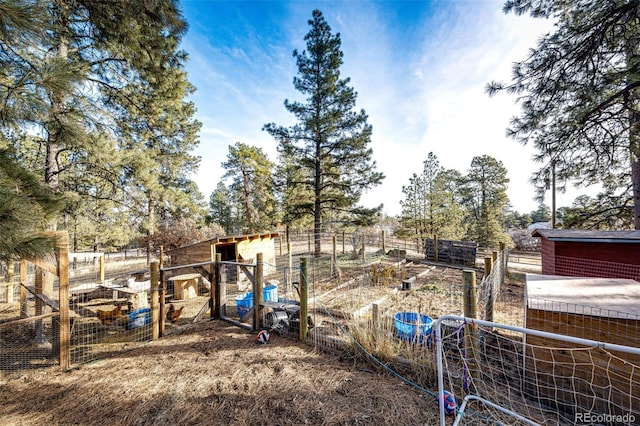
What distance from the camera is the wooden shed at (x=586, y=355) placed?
8.14ft

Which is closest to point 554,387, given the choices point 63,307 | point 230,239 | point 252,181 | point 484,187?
point 63,307

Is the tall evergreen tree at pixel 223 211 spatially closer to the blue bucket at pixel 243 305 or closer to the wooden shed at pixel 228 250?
the wooden shed at pixel 228 250

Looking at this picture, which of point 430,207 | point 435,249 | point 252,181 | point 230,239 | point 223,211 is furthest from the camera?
point 223,211

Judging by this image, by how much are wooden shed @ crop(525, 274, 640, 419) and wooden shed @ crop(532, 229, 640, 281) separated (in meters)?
3.11

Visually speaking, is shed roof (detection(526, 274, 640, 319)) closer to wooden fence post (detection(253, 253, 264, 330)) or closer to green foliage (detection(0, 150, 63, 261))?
wooden fence post (detection(253, 253, 264, 330))

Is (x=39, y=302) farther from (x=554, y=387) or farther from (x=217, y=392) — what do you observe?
(x=554, y=387)

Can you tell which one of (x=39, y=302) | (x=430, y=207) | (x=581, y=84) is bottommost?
(x=39, y=302)

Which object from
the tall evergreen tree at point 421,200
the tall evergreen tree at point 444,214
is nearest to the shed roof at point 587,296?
the tall evergreen tree at point 444,214

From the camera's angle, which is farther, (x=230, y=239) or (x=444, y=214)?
(x=444, y=214)

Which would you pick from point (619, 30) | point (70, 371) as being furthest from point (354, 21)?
point (70, 371)

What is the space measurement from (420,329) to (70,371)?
17.2 ft

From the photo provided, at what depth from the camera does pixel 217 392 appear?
286 centimetres

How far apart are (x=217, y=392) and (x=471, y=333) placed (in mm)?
3087

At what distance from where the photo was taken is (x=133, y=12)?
10.9ft
